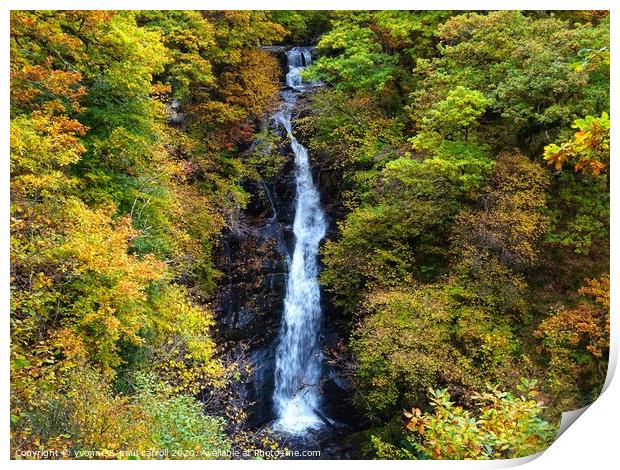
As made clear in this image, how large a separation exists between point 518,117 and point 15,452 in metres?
8.77

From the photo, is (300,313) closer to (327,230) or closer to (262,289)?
(262,289)

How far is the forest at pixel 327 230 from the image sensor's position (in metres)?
6.47

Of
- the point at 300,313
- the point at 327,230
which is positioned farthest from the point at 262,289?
the point at 327,230

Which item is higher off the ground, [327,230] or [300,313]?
[327,230]

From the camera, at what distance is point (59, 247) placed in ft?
20.5

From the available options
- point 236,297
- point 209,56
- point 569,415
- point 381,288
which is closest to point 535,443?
point 569,415

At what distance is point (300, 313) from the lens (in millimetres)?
11406

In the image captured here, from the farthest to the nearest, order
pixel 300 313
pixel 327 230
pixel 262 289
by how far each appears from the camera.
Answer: pixel 327 230
pixel 262 289
pixel 300 313

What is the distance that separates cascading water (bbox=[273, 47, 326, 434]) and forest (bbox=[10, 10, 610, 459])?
205 mm

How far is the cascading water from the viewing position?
35.2 feet

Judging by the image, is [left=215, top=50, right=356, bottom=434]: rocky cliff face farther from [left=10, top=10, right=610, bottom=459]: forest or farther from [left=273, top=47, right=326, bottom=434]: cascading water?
[left=273, top=47, right=326, bottom=434]: cascading water

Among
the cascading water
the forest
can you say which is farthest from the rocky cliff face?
the cascading water

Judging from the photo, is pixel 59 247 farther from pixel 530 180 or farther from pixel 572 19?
pixel 572 19

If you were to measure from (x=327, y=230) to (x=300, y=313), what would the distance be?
2.00 m
